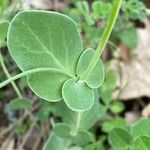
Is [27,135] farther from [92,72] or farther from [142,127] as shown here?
[92,72]

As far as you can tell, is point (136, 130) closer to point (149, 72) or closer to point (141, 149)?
point (141, 149)

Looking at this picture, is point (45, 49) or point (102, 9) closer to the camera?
point (45, 49)

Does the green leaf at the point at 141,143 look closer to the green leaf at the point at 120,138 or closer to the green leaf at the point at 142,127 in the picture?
the green leaf at the point at 142,127

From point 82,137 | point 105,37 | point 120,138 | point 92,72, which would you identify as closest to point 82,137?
point 82,137

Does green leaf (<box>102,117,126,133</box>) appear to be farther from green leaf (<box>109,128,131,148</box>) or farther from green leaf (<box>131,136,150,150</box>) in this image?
green leaf (<box>131,136,150,150</box>)

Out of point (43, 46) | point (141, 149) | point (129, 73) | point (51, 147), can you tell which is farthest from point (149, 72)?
point (43, 46)
